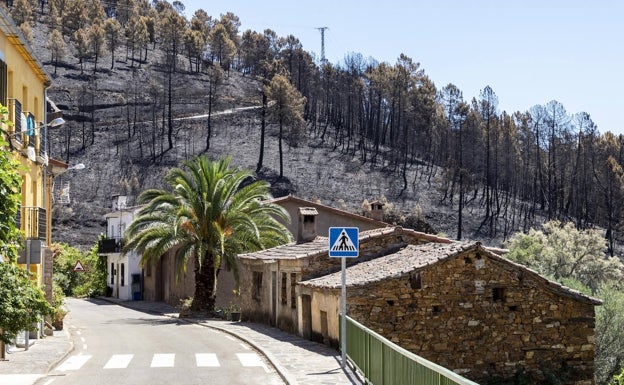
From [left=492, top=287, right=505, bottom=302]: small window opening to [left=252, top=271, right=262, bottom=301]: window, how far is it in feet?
41.0

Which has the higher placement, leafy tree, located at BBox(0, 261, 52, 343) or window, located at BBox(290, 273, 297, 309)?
leafy tree, located at BBox(0, 261, 52, 343)

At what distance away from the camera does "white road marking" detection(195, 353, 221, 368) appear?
2173 centimetres

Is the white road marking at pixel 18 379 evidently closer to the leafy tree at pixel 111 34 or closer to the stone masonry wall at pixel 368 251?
the stone masonry wall at pixel 368 251

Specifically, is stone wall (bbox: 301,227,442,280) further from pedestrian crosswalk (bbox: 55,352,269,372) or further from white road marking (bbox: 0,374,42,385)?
white road marking (bbox: 0,374,42,385)

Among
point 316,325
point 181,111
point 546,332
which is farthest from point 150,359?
point 181,111

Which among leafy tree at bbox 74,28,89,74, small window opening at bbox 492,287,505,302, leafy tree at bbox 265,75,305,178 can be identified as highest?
leafy tree at bbox 74,28,89,74

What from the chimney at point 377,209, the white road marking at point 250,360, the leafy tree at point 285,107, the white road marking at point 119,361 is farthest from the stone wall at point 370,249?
the leafy tree at point 285,107

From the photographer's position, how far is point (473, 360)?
25984 mm

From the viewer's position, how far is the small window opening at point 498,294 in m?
26.5

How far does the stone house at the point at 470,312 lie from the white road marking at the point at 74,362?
20.5 feet

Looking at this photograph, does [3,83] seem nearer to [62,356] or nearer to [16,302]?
[62,356]

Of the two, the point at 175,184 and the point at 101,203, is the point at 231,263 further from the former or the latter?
the point at 101,203

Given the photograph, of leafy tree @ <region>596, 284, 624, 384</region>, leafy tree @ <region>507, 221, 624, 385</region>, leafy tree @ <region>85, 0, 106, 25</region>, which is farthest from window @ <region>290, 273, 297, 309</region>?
leafy tree @ <region>85, 0, 106, 25</region>

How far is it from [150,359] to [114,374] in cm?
339
